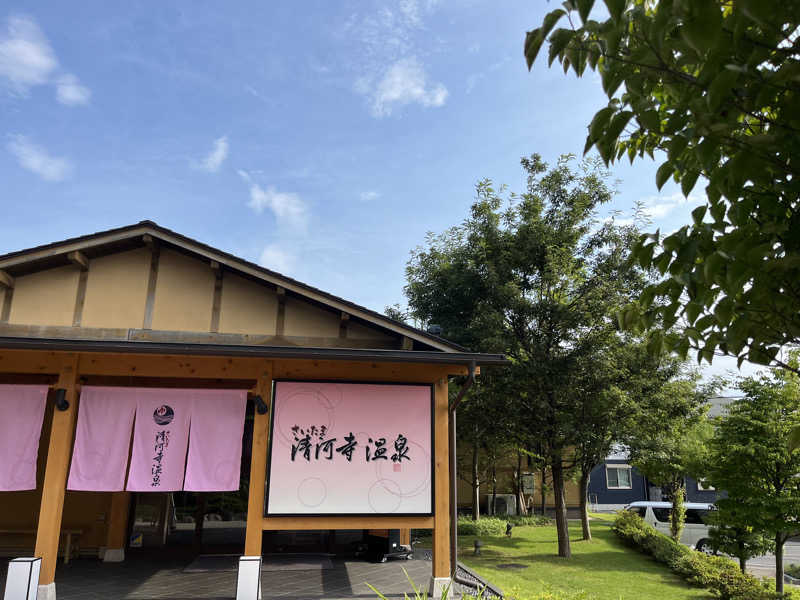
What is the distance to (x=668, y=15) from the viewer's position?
6.54 ft

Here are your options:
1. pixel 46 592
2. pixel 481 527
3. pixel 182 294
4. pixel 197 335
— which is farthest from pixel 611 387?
pixel 46 592

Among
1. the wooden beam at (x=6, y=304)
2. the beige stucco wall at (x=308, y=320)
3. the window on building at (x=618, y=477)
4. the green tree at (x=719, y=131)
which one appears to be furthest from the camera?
the window on building at (x=618, y=477)

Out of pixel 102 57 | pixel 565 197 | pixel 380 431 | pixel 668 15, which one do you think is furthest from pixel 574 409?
pixel 668 15

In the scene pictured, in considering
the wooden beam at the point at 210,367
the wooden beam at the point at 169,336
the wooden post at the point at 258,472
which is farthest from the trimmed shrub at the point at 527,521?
the wooden post at the point at 258,472

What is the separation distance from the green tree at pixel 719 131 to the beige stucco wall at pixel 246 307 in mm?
7727

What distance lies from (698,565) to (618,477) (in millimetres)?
20388

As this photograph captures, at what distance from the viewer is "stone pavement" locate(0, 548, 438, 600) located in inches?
332

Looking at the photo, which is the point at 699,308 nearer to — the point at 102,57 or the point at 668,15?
the point at 668,15

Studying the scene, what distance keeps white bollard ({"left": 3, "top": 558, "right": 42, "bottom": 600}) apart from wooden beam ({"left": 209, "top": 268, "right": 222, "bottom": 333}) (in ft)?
13.3

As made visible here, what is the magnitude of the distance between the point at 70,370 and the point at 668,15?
891 centimetres

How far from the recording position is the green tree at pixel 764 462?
12.0m

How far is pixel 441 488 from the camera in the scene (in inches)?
345

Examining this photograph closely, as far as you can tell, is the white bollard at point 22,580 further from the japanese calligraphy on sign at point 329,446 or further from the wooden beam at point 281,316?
the wooden beam at point 281,316

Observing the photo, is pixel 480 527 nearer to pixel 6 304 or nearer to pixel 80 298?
pixel 80 298
